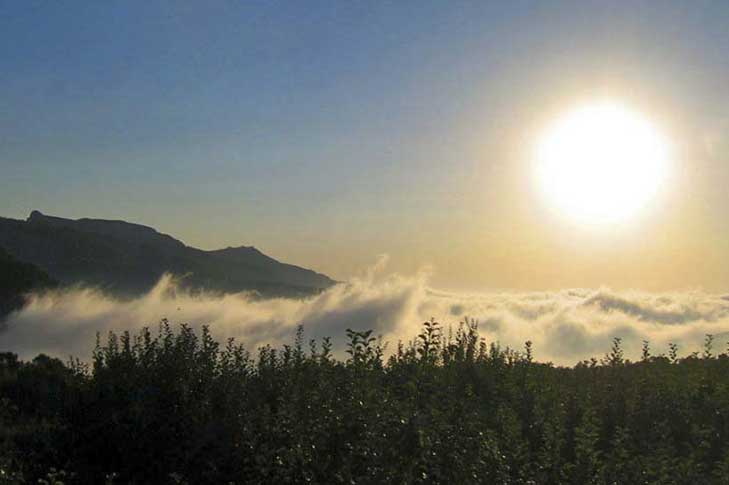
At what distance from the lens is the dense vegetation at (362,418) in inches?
291

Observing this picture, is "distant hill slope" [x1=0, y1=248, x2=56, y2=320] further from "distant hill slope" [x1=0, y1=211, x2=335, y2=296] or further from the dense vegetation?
the dense vegetation

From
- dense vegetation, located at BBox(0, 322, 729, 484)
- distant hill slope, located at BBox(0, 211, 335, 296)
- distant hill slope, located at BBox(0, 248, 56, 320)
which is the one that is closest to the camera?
dense vegetation, located at BBox(0, 322, 729, 484)

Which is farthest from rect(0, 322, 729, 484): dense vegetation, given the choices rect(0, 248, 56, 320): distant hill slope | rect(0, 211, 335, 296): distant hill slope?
rect(0, 211, 335, 296): distant hill slope

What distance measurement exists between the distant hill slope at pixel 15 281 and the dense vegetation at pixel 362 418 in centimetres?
8878

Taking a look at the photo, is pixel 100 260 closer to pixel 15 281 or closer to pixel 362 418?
pixel 15 281

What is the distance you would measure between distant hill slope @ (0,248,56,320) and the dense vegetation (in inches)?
3495

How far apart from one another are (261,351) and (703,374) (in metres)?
7.87

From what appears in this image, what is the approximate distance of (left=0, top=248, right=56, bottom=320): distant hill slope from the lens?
306 feet

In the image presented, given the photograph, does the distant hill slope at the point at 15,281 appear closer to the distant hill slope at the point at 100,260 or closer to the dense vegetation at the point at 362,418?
the distant hill slope at the point at 100,260

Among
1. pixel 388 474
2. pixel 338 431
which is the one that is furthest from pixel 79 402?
pixel 388 474

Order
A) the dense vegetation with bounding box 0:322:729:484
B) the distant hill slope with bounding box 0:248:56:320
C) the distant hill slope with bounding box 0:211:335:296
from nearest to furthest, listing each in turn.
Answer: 1. the dense vegetation with bounding box 0:322:729:484
2. the distant hill slope with bounding box 0:248:56:320
3. the distant hill slope with bounding box 0:211:335:296

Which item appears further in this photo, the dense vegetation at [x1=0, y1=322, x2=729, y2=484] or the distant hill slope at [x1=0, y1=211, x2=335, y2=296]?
the distant hill slope at [x1=0, y1=211, x2=335, y2=296]

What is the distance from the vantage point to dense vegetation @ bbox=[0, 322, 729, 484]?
7387 mm

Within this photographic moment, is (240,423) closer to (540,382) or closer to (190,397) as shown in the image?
(190,397)
